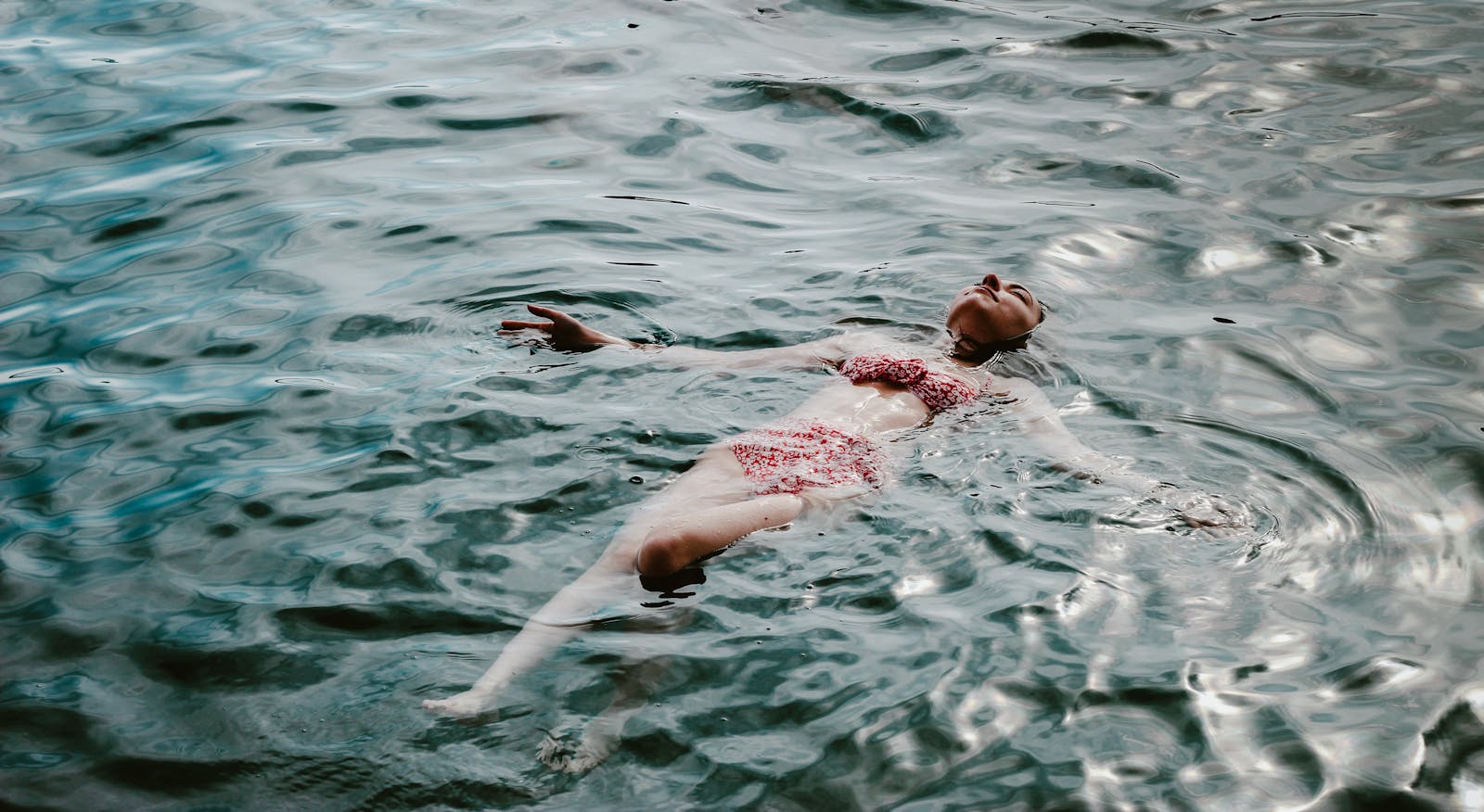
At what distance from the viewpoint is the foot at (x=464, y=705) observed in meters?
4.20

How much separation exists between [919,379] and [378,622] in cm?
289

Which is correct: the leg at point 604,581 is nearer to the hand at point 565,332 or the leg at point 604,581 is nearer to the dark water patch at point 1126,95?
the hand at point 565,332

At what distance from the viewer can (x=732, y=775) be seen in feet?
13.2

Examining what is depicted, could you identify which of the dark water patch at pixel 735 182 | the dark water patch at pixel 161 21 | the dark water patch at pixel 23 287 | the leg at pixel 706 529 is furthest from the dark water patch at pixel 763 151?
the dark water patch at pixel 161 21

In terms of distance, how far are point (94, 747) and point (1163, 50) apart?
9957 mm

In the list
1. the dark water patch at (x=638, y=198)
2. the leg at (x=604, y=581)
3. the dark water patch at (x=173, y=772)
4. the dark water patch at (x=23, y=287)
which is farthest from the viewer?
the dark water patch at (x=638, y=198)

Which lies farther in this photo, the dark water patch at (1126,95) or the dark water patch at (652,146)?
the dark water patch at (1126,95)

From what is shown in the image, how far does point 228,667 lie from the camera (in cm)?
453

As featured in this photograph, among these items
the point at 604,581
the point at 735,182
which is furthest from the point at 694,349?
the point at 735,182

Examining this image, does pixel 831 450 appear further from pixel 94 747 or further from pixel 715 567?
pixel 94 747

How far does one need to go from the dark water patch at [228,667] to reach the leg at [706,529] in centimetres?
121

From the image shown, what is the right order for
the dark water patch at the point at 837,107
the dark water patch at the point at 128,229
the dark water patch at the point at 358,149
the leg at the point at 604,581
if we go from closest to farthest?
the leg at the point at 604,581 → the dark water patch at the point at 128,229 → the dark water patch at the point at 358,149 → the dark water patch at the point at 837,107

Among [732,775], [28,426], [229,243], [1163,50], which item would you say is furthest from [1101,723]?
[1163,50]

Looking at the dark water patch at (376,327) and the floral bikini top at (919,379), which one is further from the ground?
the floral bikini top at (919,379)
